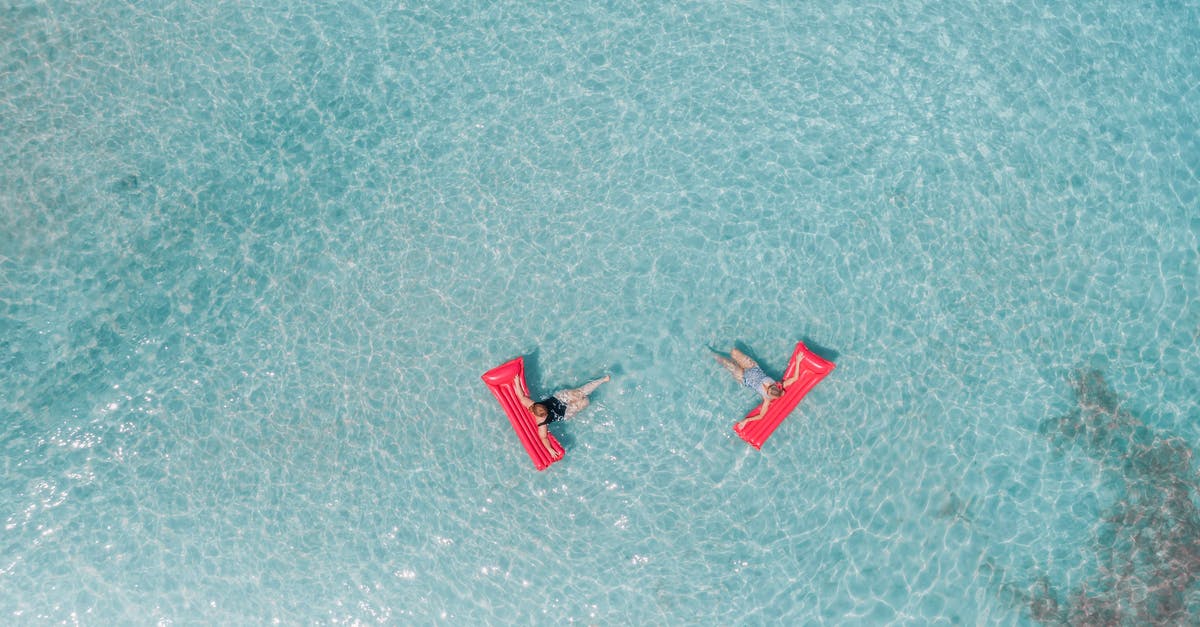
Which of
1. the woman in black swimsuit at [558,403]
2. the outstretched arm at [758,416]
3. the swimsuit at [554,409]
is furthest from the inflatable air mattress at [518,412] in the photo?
the outstretched arm at [758,416]

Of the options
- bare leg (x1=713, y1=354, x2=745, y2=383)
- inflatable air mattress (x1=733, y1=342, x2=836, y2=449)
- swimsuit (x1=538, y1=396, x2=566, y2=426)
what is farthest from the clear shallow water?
swimsuit (x1=538, y1=396, x2=566, y2=426)

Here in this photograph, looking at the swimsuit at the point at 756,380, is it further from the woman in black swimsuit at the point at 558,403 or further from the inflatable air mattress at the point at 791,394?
the woman in black swimsuit at the point at 558,403

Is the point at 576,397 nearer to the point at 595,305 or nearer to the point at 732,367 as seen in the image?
the point at 595,305

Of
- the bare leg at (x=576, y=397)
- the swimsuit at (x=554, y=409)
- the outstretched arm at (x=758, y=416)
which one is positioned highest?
the outstretched arm at (x=758, y=416)

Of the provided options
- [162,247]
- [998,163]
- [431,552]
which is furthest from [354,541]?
[998,163]

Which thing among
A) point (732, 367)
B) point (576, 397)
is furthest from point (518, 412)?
point (732, 367)

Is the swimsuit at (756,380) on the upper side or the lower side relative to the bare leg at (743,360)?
lower

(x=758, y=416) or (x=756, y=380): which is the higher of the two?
(x=756, y=380)

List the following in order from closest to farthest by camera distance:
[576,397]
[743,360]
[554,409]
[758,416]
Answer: [554,409]
[758,416]
[576,397]
[743,360]
